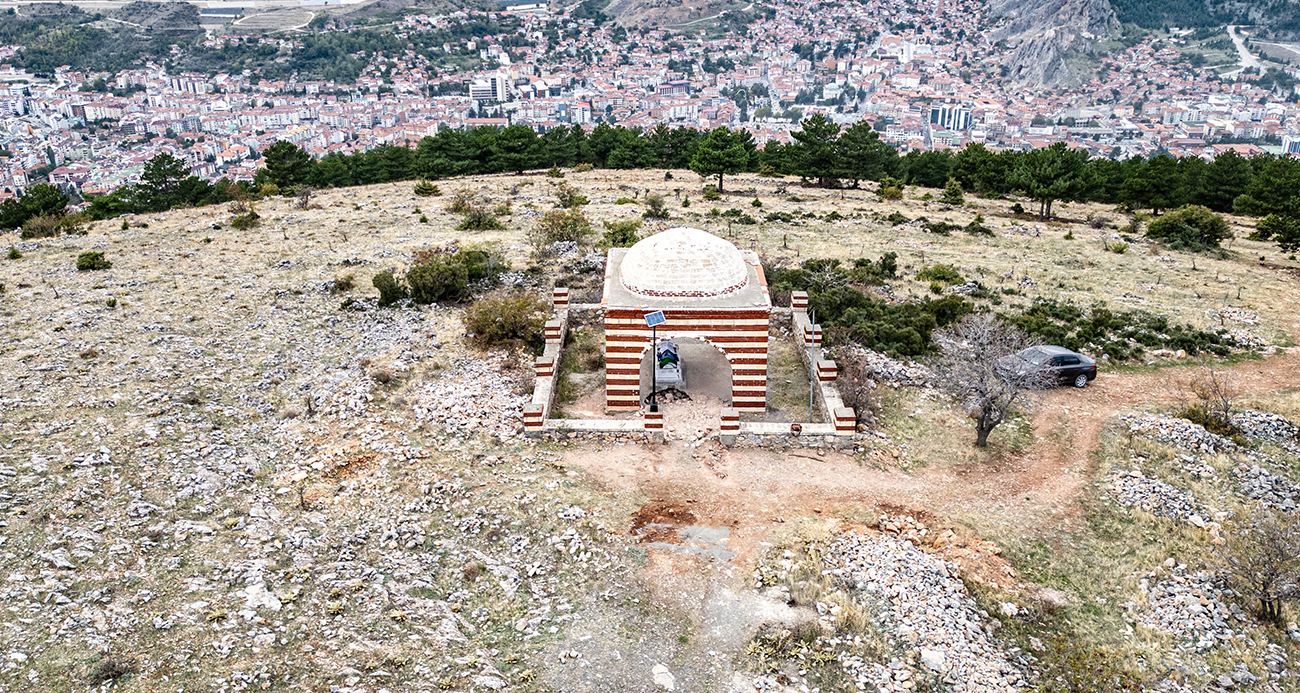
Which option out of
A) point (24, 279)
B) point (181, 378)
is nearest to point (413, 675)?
point (181, 378)

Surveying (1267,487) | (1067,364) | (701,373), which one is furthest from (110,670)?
(1067,364)

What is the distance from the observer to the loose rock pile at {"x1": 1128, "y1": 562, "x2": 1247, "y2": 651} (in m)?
13.9

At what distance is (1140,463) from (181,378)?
88.1 ft

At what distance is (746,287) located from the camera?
21.7 meters

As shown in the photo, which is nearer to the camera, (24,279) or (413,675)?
(413,675)

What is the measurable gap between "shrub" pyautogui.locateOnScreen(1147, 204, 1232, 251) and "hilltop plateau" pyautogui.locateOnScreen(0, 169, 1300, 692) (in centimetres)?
→ 1265

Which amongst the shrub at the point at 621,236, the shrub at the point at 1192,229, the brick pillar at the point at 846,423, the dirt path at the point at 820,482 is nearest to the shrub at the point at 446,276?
the shrub at the point at 621,236

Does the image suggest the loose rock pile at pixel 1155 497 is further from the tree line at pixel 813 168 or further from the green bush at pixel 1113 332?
the tree line at pixel 813 168

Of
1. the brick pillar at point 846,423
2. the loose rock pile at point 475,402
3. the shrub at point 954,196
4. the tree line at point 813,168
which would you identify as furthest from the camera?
the shrub at point 954,196

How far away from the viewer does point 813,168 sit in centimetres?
5809

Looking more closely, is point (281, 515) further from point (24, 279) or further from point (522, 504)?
point (24, 279)

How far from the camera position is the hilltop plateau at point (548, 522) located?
511 inches

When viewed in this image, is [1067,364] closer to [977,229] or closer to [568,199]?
[977,229]

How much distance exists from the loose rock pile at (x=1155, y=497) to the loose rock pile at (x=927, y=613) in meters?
5.97
